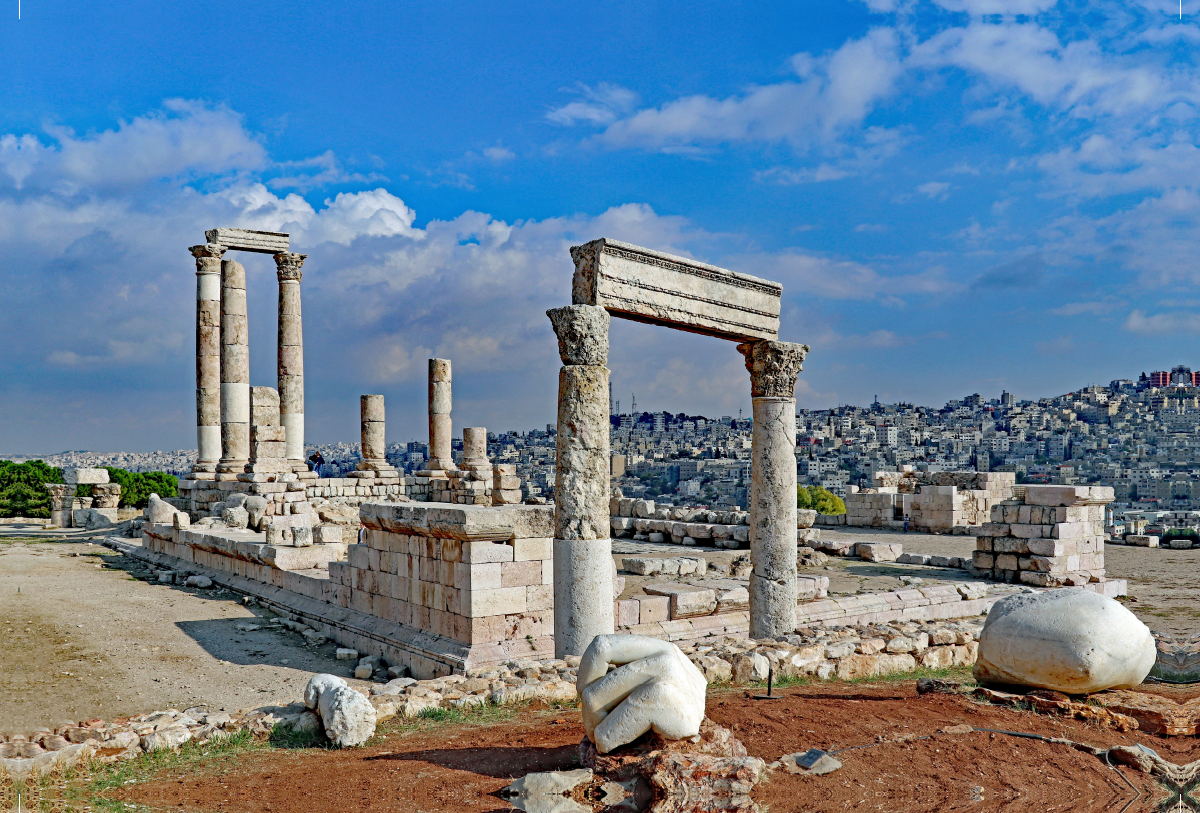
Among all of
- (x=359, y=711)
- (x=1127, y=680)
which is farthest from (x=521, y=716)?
(x=1127, y=680)

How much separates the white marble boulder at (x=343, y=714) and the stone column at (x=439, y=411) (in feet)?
78.4

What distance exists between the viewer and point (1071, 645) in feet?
20.1

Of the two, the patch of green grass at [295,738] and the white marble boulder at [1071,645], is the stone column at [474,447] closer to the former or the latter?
the patch of green grass at [295,738]

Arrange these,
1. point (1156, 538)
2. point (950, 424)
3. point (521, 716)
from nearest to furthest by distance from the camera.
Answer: point (521, 716) < point (1156, 538) < point (950, 424)

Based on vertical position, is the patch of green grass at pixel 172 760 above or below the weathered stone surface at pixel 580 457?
below

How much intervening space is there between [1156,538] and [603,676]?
22.4 metres

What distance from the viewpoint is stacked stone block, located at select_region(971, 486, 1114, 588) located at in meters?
14.7

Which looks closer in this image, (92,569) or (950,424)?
(92,569)

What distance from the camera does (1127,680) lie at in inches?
246

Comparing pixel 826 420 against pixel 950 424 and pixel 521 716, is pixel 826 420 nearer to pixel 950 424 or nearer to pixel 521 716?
pixel 950 424

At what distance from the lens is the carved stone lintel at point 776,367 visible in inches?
384

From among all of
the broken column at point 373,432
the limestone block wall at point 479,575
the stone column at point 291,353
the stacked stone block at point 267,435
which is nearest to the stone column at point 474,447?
the broken column at point 373,432

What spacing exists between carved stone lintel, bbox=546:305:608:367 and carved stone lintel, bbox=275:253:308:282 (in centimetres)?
2114

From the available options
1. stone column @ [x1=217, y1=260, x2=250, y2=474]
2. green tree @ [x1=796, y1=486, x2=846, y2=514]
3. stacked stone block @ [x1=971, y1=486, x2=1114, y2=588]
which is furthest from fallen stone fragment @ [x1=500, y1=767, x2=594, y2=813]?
green tree @ [x1=796, y1=486, x2=846, y2=514]
